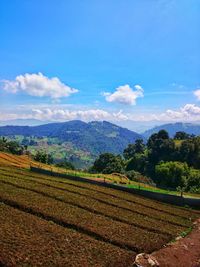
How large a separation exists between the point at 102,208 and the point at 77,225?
11.4m

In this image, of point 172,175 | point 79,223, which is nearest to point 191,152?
point 172,175

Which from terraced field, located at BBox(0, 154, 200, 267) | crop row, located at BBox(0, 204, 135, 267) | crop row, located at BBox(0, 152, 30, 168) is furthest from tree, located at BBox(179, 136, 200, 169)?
crop row, located at BBox(0, 204, 135, 267)

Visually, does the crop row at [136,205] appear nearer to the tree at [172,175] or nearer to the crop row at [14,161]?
the crop row at [14,161]

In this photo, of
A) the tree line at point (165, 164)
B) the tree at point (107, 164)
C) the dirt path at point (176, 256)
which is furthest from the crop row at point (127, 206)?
the tree at point (107, 164)

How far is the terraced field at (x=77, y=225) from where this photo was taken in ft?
92.8

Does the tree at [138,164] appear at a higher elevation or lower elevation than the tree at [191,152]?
lower

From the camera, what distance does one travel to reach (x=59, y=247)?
2961cm

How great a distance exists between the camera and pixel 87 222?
3894 cm

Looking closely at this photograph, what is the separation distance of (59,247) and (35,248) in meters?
2.15

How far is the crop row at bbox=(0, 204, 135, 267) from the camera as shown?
26586mm

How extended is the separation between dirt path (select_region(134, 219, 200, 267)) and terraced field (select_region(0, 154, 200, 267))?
41.7 inches

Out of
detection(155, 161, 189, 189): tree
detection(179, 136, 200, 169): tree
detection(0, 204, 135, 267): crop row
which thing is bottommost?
detection(0, 204, 135, 267): crop row

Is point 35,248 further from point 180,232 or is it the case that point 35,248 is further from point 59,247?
point 180,232

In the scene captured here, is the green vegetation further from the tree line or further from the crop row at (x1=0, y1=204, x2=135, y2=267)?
the tree line
